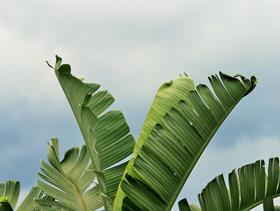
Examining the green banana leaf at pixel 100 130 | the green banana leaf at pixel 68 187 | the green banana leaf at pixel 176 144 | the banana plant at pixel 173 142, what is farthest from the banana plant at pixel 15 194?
the green banana leaf at pixel 176 144

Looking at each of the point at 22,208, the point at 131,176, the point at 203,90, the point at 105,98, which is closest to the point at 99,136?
the point at 105,98

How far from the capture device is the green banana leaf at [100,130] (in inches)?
184

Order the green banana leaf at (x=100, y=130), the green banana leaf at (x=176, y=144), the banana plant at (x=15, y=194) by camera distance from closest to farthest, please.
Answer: the green banana leaf at (x=176, y=144)
the green banana leaf at (x=100, y=130)
the banana plant at (x=15, y=194)

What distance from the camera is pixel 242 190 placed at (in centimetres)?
421

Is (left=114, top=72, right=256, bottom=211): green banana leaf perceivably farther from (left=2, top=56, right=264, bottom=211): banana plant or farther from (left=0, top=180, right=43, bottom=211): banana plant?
(left=0, top=180, right=43, bottom=211): banana plant

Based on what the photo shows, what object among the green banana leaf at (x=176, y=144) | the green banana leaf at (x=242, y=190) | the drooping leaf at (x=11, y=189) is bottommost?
the green banana leaf at (x=242, y=190)

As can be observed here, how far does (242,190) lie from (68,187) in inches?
64.9

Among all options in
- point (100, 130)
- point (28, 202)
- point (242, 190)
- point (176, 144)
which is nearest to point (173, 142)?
point (176, 144)

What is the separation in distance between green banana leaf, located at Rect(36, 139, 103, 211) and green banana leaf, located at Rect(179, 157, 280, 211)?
119cm

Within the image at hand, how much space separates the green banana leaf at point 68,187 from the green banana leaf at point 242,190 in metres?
1.19

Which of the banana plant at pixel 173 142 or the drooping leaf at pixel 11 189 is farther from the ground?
the drooping leaf at pixel 11 189

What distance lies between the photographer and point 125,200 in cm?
424

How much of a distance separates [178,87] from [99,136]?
0.79 m

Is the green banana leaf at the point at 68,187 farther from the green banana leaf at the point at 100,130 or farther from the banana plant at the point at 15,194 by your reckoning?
the banana plant at the point at 15,194
